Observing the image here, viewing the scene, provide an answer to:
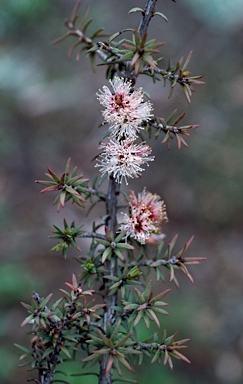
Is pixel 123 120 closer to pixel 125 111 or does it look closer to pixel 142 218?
pixel 125 111

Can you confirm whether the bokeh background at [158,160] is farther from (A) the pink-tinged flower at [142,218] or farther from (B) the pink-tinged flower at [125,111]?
(B) the pink-tinged flower at [125,111]

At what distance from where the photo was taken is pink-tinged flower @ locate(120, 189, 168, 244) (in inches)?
59.2

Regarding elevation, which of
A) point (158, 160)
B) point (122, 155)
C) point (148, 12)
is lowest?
point (122, 155)

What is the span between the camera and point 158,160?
203 inches

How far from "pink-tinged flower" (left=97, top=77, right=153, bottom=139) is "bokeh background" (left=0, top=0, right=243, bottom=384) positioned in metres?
2.49

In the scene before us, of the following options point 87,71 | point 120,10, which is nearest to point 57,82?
point 87,71

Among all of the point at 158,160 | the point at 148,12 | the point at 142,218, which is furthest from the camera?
the point at 158,160

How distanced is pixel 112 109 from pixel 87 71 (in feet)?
15.8

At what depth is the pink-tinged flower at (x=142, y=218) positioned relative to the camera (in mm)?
1504

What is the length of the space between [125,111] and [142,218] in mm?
333

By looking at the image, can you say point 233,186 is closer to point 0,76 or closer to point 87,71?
point 87,71

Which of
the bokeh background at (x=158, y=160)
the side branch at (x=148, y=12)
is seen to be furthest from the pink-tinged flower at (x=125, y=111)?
the bokeh background at (x=158, y=160)

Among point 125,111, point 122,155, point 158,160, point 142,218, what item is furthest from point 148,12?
point 158,160

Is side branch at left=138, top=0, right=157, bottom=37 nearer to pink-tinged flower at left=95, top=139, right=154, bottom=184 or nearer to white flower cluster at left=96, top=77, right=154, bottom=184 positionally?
white flower cluster at left=96, top=77, right=154, bottom=184
